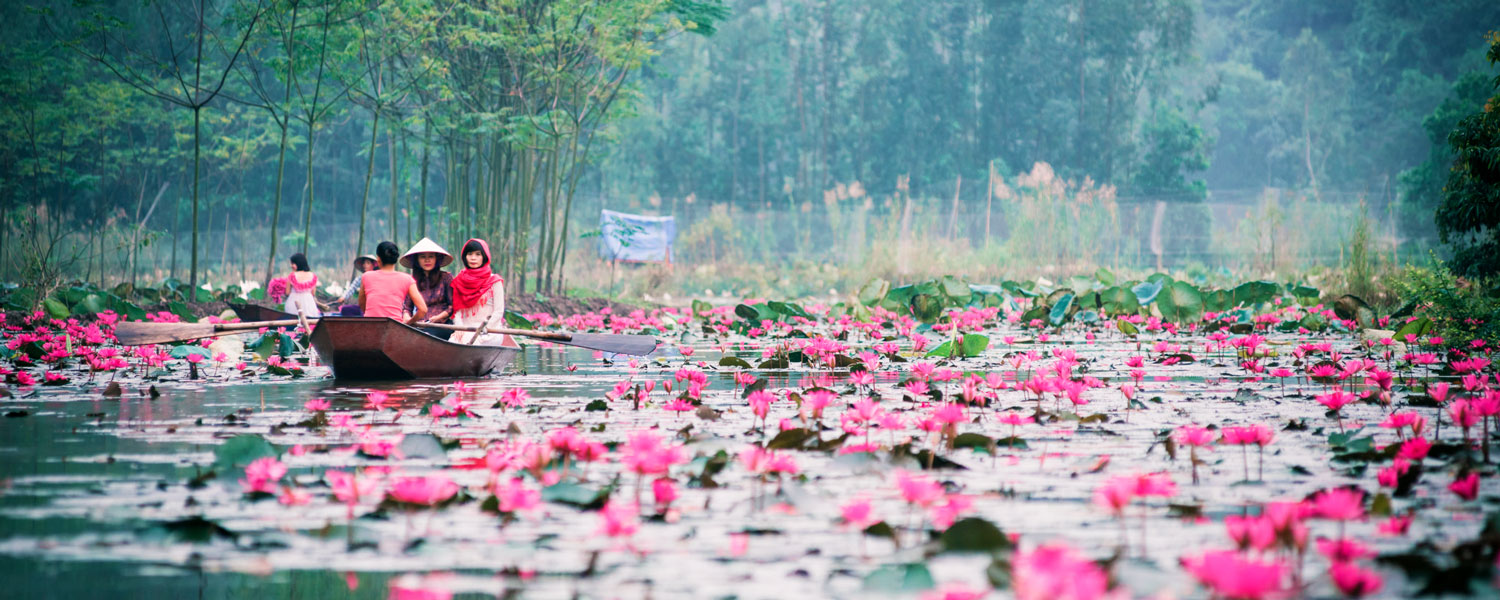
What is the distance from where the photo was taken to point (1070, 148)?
41.3 m

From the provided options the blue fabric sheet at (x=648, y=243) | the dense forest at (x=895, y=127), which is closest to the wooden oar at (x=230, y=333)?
the dense forest at (x=895, y=127)

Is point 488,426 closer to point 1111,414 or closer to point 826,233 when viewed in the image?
point 1111,414

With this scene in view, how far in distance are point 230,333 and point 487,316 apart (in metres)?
1.61

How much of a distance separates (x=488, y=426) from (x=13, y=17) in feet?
96.8

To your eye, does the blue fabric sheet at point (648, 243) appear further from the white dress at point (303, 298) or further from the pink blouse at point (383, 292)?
the pink blouse at point (383, 292)

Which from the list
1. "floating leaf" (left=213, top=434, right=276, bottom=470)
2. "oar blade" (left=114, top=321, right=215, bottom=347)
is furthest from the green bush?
"oar blade" (left=114, top=321, right=215, bottom=347)

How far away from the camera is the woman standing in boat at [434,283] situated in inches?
300

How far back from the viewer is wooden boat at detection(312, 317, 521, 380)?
600 centimetres

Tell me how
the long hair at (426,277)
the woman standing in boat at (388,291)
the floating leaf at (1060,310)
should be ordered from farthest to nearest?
the floating leaf at (1060,310) < the long hair at (426,277) < the woman standing in boat at (388,291)

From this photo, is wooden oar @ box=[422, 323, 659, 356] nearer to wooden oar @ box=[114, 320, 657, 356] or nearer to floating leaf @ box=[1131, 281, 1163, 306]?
wooden oar @ box=[114, 320, 657, 356]

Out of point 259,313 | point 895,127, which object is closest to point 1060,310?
point 259,313

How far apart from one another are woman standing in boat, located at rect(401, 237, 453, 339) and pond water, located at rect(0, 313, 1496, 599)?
8.63 ft

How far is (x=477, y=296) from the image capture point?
301 inches

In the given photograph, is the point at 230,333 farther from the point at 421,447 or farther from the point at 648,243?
the point at 648,243
